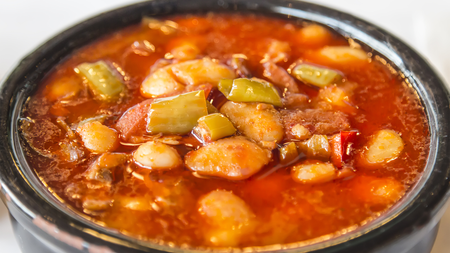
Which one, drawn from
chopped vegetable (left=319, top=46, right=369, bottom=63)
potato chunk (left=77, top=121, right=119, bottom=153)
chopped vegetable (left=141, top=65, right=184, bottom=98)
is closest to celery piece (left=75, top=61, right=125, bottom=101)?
chopped vegetable (left=141, top=65, right=184, bottom=98)

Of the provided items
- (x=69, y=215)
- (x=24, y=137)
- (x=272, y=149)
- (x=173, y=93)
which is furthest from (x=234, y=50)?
(x=69, y=215)

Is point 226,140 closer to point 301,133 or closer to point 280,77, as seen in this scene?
point 301,133

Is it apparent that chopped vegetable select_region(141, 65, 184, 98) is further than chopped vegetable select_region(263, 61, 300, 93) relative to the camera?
No

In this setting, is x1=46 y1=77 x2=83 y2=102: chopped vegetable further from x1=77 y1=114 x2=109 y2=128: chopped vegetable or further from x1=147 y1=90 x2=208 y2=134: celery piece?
x1=147 y1=90 x2=208 y2=134: celery piece

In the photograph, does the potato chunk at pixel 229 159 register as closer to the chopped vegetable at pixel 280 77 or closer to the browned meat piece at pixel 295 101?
the browned meat piece at pixel 295 101

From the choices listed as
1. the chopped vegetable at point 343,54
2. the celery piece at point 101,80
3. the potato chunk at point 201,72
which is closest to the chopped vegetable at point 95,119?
the celery piece at point 101,80

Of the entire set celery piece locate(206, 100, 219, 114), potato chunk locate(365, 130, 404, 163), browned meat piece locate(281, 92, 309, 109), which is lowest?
potato chunk locate(365, 130, 404, 163)

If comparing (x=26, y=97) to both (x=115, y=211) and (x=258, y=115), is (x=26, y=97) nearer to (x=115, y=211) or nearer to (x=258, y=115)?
(x=115, y=211)
